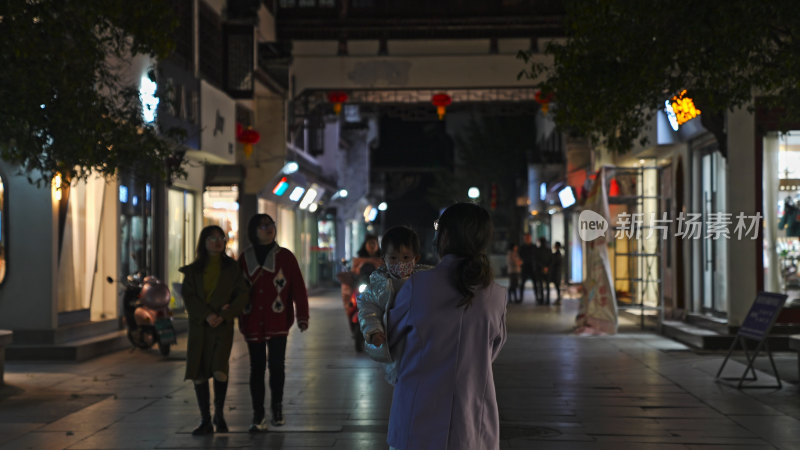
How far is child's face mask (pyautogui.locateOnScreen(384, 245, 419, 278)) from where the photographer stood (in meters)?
5.23

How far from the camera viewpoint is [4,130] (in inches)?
382

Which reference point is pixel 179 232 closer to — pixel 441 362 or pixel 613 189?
pixel 613 189

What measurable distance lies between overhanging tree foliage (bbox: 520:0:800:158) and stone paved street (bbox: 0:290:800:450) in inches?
110

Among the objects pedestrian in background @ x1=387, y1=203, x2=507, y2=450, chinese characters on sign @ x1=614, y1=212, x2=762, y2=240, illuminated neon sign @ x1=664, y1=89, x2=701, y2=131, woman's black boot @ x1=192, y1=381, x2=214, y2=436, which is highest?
illuminated neon sign @ x1=664, y1=89, x2=701, y2=131

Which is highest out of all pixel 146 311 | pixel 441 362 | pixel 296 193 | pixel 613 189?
pixel 296 193

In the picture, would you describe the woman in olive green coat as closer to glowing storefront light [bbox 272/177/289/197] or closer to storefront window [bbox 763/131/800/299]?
storefront window [bbox 763/131/800/299]

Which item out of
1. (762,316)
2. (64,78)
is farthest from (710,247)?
(64,78)

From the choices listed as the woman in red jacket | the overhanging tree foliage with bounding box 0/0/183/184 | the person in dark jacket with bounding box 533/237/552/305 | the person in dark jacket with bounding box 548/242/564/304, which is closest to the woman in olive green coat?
the woman in red jacket

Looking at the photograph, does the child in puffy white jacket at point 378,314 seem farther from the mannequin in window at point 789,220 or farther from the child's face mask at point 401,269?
the mannequin in window at point 789,220

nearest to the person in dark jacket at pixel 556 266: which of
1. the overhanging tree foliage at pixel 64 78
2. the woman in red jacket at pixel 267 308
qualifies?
the overhanging tree foliage at pixel 64 78

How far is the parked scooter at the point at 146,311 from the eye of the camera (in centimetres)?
1573

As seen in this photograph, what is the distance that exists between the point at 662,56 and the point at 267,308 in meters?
4.75

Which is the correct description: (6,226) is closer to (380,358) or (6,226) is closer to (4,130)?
(4,130)

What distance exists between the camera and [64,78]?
386 inches
